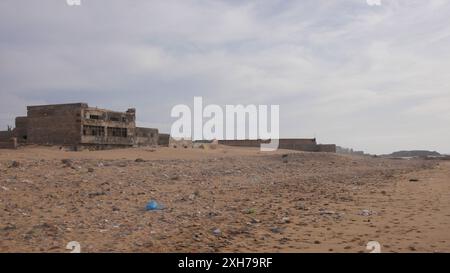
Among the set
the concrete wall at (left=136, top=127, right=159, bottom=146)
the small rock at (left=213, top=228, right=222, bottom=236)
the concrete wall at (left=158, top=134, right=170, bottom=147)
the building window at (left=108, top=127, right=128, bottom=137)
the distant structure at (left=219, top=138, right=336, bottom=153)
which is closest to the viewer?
the small rock at (left=213, top=228, right=222, bottom=236)

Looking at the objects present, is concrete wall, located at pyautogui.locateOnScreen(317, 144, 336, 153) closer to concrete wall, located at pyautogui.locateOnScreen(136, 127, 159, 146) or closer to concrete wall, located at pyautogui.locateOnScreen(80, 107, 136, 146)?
concrete wall, located at pyautogui.locateOnScreen(136, 127, 159, 146)

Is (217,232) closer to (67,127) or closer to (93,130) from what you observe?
(67,127)

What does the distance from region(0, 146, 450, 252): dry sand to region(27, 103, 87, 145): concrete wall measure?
17.9 meters

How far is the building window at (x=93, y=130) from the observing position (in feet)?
99.8

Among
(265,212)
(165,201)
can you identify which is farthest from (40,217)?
(265,212)

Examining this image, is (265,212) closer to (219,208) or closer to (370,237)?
(219,208)

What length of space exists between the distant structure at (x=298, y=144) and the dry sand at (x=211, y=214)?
3201 cm

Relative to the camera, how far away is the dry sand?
5.38 metres

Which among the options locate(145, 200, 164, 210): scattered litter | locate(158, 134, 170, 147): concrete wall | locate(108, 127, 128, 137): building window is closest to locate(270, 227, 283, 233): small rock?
locate(145, 200, 164, 210): scattered litter

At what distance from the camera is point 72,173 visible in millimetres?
11875

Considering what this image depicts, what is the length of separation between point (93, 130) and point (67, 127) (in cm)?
211

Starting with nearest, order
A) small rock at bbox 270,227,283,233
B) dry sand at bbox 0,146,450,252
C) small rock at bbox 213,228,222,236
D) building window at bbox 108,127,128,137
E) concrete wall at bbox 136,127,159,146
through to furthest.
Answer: dry sand at bbox 0,146,450,252, small rock at bbox 213,228,222,236, small rock at bbox 270,227,283,233, building window at bbox 108,127,128,137, concrete wall at bbox 136,127,159,146

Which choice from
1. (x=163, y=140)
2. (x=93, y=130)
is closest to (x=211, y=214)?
(x=93, y=130)
